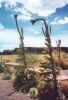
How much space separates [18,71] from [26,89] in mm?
1924

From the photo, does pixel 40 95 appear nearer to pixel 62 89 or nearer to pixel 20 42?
pixel 62 89

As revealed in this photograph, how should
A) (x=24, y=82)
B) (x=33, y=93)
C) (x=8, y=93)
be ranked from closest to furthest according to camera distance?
(x=33, y=93) < (x=8, y=93) < (x=24, y=82)

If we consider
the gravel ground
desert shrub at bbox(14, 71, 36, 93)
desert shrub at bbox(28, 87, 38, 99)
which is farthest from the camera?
desert shrub at bbox(14, 71, 36, 93)

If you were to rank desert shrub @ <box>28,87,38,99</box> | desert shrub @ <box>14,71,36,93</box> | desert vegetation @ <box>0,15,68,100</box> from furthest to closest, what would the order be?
desert shrub @ <box>14,71,36,93</box>, desert shrub @ <box>28,87,38,99</box>, desert vegetation @ <box>0,15,68,100</box>

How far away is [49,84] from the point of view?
13211 mm

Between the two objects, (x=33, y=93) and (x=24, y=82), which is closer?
(x=33, y=93)

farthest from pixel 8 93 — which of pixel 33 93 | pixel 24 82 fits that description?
pixel 33 93

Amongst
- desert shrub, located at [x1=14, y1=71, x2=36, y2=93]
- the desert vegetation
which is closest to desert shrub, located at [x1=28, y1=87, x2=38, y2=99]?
the desert vegetation

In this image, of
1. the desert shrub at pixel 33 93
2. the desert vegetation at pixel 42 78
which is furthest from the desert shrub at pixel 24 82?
the desert shrub at pixel 33 93

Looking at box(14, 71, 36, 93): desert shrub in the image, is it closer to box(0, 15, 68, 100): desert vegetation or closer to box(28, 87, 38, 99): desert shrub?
box(0, 15, 68, 100): desert vegetation

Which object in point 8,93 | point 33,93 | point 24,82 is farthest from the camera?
point 24,82

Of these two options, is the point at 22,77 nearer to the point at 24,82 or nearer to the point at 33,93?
the point at 24,82

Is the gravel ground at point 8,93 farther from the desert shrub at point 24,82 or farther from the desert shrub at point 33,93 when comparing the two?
the desert shrub at point 24,82

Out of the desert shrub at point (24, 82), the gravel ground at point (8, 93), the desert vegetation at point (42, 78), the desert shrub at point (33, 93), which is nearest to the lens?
the desert vegetation at point (42, 78)
